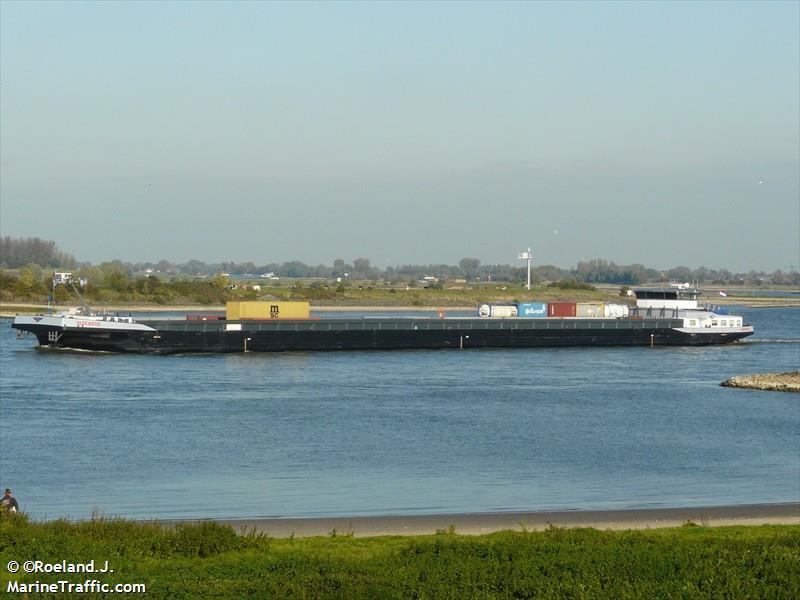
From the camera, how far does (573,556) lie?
454 inches

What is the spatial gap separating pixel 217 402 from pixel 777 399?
70.6 feet

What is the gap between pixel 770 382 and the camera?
4538 cm

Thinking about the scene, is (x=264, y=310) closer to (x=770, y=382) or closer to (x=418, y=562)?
(x=770, y=382)

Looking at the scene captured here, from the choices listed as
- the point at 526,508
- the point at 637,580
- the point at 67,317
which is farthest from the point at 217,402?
the point at 637,580

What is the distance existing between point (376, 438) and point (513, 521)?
40.5 feet

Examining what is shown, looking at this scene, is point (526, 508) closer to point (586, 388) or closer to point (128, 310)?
point (586, 388)

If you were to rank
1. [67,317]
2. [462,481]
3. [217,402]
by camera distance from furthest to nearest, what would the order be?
[67,317] → [217,402] → [462,481]

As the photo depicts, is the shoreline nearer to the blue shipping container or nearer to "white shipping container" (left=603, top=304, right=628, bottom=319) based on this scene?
the blue shipping container

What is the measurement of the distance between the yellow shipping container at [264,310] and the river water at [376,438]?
1050cm

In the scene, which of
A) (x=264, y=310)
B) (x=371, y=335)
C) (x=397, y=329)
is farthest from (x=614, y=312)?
(x=264, y=310)

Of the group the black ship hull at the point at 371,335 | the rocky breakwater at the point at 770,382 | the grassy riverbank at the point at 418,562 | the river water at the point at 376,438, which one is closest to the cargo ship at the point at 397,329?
the black ship hull at the point at 371,335

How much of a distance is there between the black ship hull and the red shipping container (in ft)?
8.93

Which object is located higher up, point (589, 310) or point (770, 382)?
point (589, 310)

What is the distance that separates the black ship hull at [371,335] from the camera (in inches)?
2266
